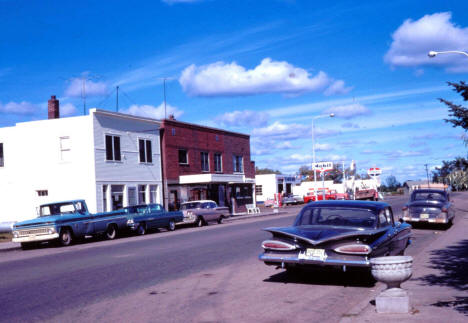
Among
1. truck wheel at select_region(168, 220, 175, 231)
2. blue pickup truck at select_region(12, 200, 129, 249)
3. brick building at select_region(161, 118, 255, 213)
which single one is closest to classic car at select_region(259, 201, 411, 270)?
blue pickup truck at select_region(12, 200, 129, 249)

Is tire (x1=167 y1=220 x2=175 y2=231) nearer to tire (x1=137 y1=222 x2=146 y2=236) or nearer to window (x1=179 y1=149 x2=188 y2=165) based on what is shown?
tire (x1=137 y1=222 x2=146 y2=236)

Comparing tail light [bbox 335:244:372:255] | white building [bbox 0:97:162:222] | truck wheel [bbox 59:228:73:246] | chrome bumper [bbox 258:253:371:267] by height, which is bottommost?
truck wheel [bbox 59:228:73:246]

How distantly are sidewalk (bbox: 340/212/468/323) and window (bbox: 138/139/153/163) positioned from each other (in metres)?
25.2

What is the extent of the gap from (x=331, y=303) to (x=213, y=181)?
32636 millimetres

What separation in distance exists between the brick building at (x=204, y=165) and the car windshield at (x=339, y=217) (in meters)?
28.4

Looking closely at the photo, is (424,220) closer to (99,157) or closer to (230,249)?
(230,249)

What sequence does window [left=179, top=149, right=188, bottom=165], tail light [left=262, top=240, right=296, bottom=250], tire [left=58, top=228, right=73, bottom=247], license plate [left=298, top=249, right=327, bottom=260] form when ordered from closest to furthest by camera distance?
license plate [left=298, top=249, right=327, bottom=260], tail light [left=262, top=240, right=296, bottom=250], tire [left=58, top=228, right=73, bottom=247], window [left=179, top=149, right=188, bottom=165]

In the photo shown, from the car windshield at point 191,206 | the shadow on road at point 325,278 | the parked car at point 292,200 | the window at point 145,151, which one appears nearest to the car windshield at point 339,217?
the shadow on road at point 325,278

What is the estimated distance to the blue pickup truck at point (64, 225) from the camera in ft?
67.9

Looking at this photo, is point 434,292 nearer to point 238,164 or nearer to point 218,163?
point 218,163

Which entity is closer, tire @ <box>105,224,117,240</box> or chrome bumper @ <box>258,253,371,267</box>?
chrome bumper @ <box>258,253,371,267</box>

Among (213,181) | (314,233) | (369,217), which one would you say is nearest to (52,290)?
(314,233)

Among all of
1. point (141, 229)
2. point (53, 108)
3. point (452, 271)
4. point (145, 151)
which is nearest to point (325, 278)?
point (452, 271)

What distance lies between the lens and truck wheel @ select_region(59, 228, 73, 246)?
2109cm
